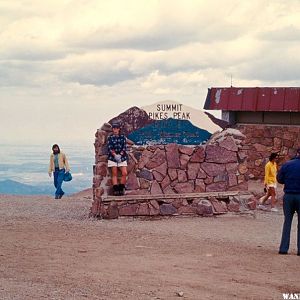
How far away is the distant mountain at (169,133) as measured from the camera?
19547 mm

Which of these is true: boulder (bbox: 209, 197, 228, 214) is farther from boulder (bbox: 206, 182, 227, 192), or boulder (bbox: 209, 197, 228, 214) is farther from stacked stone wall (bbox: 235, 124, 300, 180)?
stacked stone wall (bbox: 235, 124, 300, 180)

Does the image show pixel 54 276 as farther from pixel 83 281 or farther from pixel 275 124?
pixel 275 124

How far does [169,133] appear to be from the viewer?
64.5 feet

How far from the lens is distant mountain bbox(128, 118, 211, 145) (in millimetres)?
19547

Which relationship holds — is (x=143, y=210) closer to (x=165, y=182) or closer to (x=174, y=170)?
(x=165, y=182)

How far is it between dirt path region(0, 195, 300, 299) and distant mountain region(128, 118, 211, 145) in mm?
1953

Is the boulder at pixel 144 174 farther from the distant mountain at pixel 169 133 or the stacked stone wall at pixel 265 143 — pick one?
the stacked stone wall at pixel 265 143

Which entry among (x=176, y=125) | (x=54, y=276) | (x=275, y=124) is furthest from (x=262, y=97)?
(x=54, y=276)

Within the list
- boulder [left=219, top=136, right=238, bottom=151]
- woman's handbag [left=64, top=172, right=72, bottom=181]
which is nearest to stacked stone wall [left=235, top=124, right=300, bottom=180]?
woman's handbag [left=64, top=172, right=72, bottom=181]

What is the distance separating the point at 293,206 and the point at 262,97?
1373 centimetres

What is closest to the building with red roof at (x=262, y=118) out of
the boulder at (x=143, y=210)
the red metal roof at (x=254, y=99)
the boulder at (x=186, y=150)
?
the red metal roof at (x=254, y=99)

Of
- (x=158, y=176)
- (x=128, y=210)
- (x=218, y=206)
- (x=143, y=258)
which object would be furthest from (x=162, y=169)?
(x=143, y=258)

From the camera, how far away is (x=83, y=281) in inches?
420

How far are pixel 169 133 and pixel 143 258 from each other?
7025 mm
